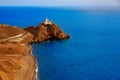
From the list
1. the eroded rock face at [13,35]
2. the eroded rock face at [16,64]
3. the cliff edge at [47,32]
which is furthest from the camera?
the cliff edge at [47,32]

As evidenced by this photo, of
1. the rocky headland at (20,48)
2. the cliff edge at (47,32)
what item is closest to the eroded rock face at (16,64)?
the rocky headland at (20,48)

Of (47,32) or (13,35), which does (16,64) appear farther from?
(47,32)

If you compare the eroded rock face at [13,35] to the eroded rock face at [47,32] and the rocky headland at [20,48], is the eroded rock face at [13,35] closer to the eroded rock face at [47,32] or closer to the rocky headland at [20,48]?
the rocky headland at [20,48]

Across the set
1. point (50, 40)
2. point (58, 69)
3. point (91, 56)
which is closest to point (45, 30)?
point (50, 40)

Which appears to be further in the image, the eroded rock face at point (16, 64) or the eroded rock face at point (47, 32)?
the eroded rock face at point (47, 32)

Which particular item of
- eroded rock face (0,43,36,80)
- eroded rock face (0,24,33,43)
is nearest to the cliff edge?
eroded rock face (0,24,33,43)

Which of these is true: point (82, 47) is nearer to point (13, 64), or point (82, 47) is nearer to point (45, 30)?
point (45, 30)

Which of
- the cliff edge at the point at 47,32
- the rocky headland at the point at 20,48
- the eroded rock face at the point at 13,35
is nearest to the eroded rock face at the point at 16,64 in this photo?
the rocky headland at the point at 20,48

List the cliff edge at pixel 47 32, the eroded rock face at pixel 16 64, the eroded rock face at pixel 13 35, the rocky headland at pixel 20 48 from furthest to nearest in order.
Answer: the cliff edge at pixel 47 32, the eroded rock face at pixel 13 35, the rocky headland at pixel 20 48, the eroded rock face at pixel 16 64
